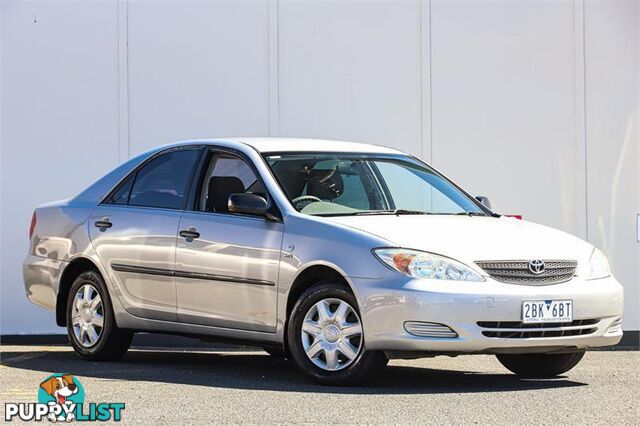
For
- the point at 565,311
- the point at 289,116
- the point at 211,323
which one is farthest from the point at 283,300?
the point at 289,116

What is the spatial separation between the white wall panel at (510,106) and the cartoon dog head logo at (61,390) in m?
5.95

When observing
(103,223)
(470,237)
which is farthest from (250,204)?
(103,223)

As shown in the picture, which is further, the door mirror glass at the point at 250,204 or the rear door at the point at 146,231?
the rear door at the point at 146,231

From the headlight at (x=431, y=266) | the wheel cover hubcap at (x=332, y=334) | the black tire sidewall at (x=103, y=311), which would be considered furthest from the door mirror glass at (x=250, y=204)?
the black tire sidewall at (x=103, y=311)

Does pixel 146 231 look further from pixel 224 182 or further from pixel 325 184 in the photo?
pixel 325 184

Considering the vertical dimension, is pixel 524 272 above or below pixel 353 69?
below

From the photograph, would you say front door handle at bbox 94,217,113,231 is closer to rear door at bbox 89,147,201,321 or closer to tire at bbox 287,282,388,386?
rear door at bbox 89,147,201,321

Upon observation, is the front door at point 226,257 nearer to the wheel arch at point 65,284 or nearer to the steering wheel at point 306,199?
the steering wheel at point 306,199

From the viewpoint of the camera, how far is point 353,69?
14.8 m

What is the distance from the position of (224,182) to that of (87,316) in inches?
61.9

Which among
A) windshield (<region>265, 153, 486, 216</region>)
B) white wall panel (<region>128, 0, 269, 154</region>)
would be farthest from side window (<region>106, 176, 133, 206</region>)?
white wall panel (<region>128, 0, 269, 154</region>)

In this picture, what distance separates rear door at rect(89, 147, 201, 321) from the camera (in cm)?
1046

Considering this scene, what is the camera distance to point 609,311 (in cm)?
943

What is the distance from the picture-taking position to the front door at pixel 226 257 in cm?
966
